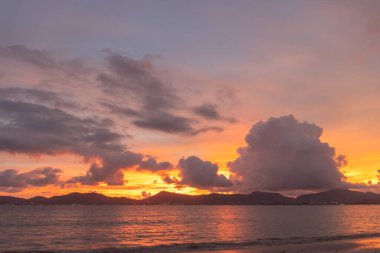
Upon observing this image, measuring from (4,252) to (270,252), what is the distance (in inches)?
1482

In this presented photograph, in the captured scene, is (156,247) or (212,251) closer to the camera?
(212,251)

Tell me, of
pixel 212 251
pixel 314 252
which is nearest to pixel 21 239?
pixel 212 251

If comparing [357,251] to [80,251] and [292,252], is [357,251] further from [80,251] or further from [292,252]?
[80,251]

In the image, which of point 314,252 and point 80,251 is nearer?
point 314,252

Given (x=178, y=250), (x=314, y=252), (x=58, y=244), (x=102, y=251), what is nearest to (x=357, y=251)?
(x=314, y=252)

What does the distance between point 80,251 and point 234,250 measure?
2177 centimetres

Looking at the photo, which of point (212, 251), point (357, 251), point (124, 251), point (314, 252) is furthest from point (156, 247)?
point (357, 251)

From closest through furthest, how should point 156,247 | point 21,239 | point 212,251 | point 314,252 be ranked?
point 314,252 → point 212,251 → point 156,247 → point 21,239

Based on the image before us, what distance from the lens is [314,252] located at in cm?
5275

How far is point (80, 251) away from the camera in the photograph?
192 feet

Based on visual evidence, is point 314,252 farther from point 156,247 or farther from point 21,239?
point 21,239

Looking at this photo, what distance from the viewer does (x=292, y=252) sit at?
2087 inches

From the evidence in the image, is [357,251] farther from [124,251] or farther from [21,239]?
[21,239]

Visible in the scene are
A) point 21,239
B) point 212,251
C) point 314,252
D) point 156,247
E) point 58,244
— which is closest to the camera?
point 314,252
